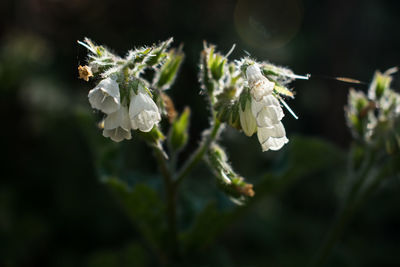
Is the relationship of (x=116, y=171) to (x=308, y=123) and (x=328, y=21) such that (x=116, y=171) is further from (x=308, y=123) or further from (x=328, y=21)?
(x=328, y=21)

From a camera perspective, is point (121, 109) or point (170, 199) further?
point (170, 199)

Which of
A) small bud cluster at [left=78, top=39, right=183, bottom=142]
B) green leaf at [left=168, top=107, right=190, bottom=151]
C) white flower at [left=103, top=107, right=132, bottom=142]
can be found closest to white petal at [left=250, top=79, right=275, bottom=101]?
small bud cluster at [left=78, top=39, right=183, bottom=142]

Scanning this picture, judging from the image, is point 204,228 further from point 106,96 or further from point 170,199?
point 106,96

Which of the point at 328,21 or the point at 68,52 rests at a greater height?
the point at 328,21

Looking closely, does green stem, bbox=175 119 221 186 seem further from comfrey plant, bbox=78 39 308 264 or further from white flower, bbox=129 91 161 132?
white flower, bbox=129 91 161 132

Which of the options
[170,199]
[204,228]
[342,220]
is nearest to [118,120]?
[170,199]

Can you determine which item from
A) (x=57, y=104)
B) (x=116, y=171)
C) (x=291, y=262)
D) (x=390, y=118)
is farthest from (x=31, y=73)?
(x=390, y=118)
